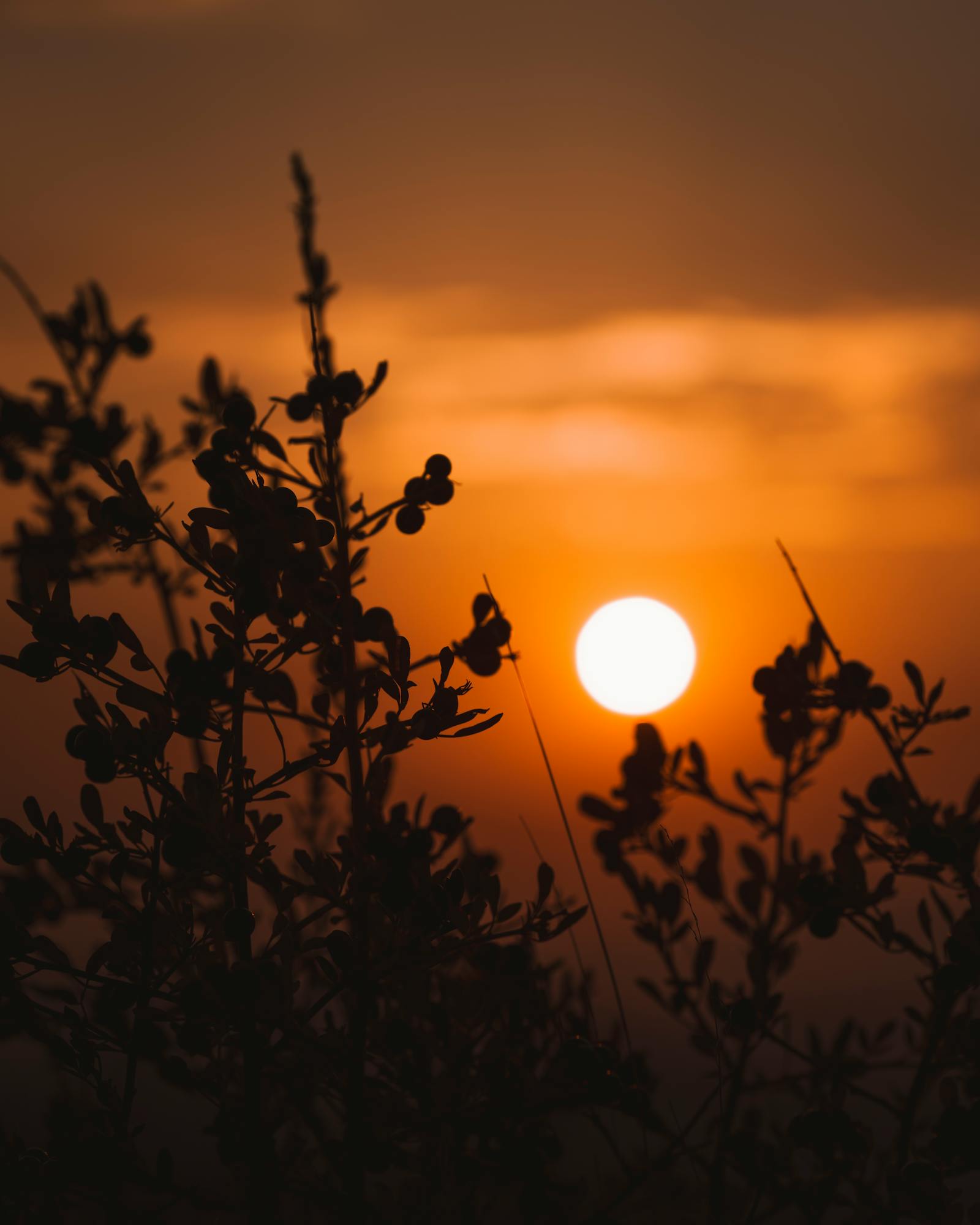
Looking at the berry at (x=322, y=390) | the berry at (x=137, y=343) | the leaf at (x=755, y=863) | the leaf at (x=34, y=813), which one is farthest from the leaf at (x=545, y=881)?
the berry at (x=137, y=343)

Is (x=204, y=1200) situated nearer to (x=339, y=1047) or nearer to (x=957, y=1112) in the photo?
(x=339, y=1047)

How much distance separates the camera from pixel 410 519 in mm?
2936

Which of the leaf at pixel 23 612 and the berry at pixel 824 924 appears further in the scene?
the berry at pixel 824 924

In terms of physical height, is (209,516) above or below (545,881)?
above

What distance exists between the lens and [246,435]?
2.74 m

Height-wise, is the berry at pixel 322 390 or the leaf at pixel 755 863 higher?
the berry at pixel 322 390

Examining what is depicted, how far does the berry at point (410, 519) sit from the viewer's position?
2930 millimetres

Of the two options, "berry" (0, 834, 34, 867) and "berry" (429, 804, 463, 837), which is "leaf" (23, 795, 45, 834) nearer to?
"berry" (0, 834, 34, 867)

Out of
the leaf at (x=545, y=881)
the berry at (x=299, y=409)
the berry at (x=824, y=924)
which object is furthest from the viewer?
the berry at (x=824, y=924)

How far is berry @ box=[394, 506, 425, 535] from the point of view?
293cm

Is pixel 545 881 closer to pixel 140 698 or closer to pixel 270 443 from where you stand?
pixel 140 698

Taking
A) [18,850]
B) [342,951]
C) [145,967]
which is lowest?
[342,951]

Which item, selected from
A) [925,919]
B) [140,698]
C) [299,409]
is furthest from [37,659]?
[925,919]

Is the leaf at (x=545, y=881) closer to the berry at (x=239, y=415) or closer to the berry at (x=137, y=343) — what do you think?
the berry at (x=239, y=415)
